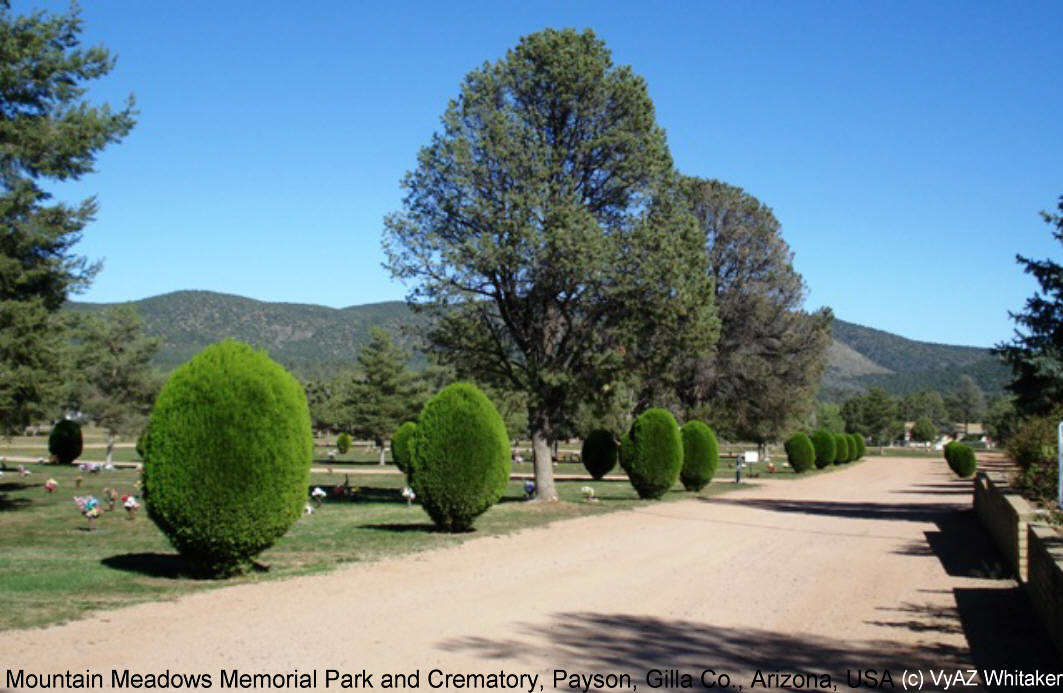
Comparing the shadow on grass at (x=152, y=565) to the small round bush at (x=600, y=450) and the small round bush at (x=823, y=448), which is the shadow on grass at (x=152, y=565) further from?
the small round bush at (x=823, y=448)

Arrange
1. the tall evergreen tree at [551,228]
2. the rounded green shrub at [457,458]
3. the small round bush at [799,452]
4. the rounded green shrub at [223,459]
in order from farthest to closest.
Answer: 1. the small round bush at [799,452]
2. the tall evergreen tree at [551,228]
3. the rounded green shrub at [457,458]
4. the rounded green shrub at [223,459]

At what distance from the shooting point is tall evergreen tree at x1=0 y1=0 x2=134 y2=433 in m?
18.4

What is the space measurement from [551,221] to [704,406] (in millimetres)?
23210

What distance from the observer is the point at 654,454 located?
2505 centimetres

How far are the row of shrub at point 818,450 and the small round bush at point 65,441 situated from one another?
36.0m

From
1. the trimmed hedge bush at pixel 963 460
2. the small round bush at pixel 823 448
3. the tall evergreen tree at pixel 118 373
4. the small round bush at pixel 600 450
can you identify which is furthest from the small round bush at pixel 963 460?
the tall evergreen tree at pixel 118 373

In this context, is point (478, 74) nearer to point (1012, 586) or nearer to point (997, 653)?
point (1012, 586)

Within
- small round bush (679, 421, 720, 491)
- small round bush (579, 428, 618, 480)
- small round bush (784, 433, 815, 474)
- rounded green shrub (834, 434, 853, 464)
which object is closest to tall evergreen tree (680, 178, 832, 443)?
small round bush (784, 433, 815, 474)

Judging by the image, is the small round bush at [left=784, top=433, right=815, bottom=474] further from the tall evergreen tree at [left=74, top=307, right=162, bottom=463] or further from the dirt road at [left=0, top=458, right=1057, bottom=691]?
the tall evergreen tree at [left=74, top=307, right=162, bottom=463]

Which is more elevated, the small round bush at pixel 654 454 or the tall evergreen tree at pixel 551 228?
the tall evergreen tree at pixel 551 228

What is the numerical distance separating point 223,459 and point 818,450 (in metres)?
46.5

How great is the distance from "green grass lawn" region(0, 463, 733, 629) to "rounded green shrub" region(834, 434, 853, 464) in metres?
32.8

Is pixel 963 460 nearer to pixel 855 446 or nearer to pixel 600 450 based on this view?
pixel 600 450

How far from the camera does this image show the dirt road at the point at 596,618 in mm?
6898
